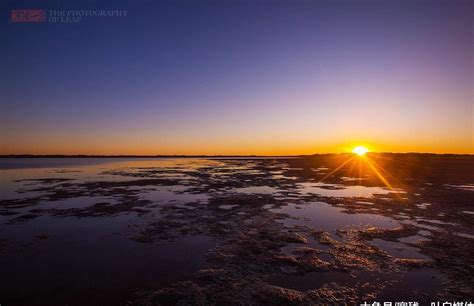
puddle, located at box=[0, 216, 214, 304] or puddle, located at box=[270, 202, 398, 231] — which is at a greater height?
puddle, located at box=[0, 216, 214, 304]

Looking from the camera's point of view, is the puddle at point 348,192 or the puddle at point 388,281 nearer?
the puddle at point 388,281

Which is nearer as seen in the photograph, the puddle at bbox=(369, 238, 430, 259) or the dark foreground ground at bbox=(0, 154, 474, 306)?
the dark foreground ground at bbox=(0, 154, 474, 306)

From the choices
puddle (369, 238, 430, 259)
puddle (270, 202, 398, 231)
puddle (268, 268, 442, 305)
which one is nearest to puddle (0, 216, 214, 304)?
puddle (268, 268, 442, 305)

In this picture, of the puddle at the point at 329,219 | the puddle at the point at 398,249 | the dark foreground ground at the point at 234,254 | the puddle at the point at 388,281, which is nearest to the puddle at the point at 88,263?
the dark foreground ground at the point at 234,254

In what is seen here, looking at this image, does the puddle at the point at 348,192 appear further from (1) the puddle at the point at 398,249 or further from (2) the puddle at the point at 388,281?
(2) the puddle at the point at 388,281

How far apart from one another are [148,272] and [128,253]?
1643 millimetres

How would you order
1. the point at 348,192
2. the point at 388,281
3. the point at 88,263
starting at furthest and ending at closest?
1. the point at 348,192
2. the point at 88,263
3. the point at 388,281

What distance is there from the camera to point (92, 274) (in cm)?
599

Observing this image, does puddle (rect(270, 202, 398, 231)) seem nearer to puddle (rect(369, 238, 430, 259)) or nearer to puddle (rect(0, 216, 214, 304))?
puddle (rect(369, 238, 430, 259))

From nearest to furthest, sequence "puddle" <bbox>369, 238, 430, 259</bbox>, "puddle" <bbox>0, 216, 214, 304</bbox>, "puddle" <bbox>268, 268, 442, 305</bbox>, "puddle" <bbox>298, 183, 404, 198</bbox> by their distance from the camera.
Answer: "puddle" <bbox>268, 268, 442, 305</bbox>, "puddle" <bbox>0, 216, 214, 304</bbox>, "puddle" <bbox>369, 238, 430, 259</bbox>, "puddle" <bbox>298, 183, 404, 198</bbox>

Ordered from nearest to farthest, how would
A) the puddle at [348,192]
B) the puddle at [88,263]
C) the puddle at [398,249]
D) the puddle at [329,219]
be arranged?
the puddle at [88,263] → the puddle at [398,249] → the puddle at [329,219] → the puddle at [348,192]

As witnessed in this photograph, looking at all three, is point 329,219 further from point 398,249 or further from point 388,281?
point 388,281

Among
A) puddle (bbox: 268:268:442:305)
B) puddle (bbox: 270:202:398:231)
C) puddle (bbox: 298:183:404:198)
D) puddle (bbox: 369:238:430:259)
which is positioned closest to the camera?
puddle (bbox: 268:268:442:305)

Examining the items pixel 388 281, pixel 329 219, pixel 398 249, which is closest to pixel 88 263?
pixel 388 281
